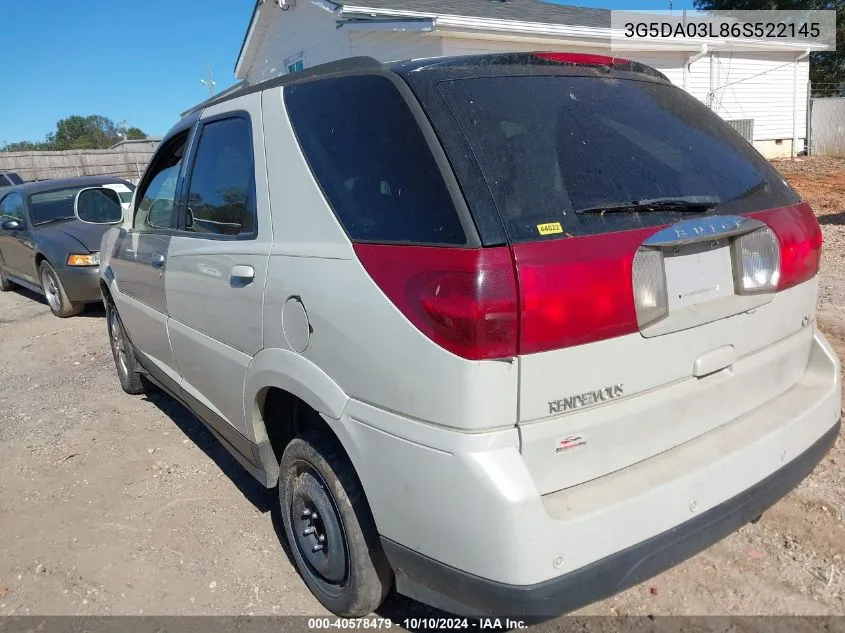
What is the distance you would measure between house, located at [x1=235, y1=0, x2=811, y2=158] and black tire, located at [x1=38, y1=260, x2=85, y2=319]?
20.6 feet

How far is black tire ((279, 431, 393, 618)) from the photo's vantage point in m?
2.30

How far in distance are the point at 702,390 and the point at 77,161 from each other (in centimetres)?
3176

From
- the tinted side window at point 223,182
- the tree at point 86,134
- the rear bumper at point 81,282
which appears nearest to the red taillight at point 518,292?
the tinted side window at point 223,182

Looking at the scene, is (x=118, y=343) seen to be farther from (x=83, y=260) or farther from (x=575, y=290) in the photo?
(x=575, y=290)

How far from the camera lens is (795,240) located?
2.35 m

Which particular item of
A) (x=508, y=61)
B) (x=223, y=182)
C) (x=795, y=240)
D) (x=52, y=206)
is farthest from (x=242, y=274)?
(x=52, y=206)

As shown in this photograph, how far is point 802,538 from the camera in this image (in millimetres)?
2830

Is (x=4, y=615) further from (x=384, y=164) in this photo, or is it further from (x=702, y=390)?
(x=702, y=390)

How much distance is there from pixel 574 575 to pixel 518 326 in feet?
2.32

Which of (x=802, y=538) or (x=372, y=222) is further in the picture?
(x=802, y=538)

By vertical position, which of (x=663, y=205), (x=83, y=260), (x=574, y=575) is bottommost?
(x=574, y=575)

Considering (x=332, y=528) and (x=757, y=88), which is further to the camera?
(x=757, y=88)

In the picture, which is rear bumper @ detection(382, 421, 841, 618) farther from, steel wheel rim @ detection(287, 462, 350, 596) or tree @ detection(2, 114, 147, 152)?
tree @ detection(2, 114, 147, 152)

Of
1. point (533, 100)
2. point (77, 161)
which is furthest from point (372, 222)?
point (77, 161)
